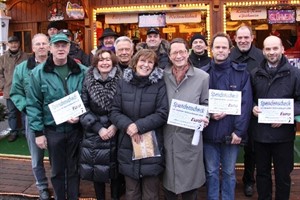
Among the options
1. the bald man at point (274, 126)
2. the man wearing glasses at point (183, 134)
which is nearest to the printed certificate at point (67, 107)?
the man wearing glasses at point (183, 134)

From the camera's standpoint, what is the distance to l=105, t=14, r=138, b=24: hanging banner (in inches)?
333

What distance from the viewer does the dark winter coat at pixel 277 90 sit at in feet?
11.6

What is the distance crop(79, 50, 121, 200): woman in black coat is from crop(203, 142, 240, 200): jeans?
3.05ft

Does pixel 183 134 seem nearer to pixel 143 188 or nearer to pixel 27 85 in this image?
pixel 143 188

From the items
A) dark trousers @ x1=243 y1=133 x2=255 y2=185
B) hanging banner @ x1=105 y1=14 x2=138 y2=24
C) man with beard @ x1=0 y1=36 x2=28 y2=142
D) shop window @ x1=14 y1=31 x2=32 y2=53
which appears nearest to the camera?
dark trousers @ x1=243 y1=133 x2=255 y2=185

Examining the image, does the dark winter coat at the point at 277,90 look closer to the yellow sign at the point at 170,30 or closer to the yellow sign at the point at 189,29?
the yellow sign at the point at 189,29

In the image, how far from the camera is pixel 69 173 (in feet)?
12.8

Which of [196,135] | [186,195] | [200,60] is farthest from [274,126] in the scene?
[200,60]

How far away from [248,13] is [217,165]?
5.28 metres

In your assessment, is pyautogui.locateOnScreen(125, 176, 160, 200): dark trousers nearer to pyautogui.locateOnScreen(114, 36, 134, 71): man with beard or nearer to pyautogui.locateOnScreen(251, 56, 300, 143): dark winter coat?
pyautogui.locateOnScreen(251, 56, 300, 143): dark winter coat

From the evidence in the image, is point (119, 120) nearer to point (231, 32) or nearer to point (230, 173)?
point (230, 173)

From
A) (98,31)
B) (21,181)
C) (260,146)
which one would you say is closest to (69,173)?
(21,181)

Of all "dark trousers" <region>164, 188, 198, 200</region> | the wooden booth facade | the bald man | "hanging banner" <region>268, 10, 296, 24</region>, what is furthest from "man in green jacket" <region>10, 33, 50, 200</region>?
"hanging banner" <region>268, 10, 296, 24</region>

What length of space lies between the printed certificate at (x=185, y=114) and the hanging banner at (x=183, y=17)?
204 inches
